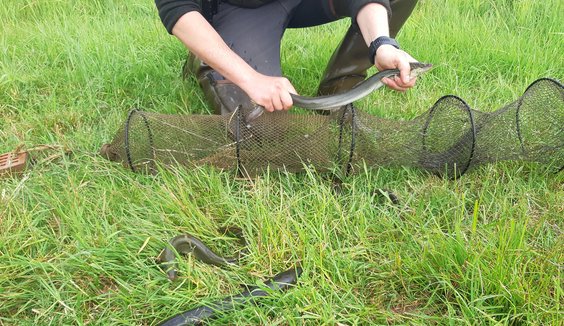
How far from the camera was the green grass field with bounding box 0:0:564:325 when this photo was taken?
1.83 m

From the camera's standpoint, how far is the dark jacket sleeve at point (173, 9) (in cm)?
253

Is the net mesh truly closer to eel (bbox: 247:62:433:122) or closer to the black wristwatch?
eel (bbox: 247:62:433:122)

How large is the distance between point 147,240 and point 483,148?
5.20 ft

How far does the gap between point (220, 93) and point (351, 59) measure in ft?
2.90

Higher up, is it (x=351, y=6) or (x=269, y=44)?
(x=351, y=6)

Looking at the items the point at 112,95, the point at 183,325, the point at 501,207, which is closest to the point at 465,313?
the point at 501,207

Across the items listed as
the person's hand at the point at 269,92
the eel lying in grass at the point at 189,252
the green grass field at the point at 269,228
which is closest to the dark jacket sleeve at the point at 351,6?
the green grass field at the point at 269,228

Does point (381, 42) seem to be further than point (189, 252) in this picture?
Yes

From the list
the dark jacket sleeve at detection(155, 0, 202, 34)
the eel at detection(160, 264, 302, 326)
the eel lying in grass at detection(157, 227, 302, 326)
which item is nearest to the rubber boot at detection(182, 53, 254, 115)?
the dark jacket sleeve at detection(155, 0, 202, 34)

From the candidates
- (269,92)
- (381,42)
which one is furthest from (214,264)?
(381,42)

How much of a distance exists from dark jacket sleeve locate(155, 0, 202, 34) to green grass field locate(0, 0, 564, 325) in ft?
2.43

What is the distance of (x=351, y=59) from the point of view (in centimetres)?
331

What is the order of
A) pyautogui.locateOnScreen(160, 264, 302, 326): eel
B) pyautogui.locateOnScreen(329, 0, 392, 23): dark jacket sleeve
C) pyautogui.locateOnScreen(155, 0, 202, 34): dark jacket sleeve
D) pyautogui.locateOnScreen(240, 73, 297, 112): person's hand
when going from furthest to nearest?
pyautogui.locateOnScreen(329, 0, 392, 23): dark jacket sleeve, pyautogui.locateOnScreen(155, 0, 202, 34): dark jacket sleeve, pyautogui.locateOnScreen(240, 73, 297, 112): person's hand, pyautogui.locateOnScreen(160, 264, 302, 326): eel

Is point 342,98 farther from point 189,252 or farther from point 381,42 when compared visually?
point 189,252
